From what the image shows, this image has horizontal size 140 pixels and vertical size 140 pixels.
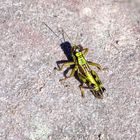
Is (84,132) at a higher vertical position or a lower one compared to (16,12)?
lower

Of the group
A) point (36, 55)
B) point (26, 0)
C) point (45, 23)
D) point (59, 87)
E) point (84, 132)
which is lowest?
point (84, 132)

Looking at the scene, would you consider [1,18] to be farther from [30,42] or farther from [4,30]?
[30,42]

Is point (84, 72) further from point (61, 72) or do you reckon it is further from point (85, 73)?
point (61, 72)

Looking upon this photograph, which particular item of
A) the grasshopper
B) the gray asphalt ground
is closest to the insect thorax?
the grasshopper

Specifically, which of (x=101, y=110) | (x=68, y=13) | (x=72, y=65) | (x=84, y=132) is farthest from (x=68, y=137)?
(x=68, y=13)

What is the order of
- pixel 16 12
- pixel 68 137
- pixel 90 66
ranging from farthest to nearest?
pixel 16 12 → pixel 90 66 → pixel 68 137

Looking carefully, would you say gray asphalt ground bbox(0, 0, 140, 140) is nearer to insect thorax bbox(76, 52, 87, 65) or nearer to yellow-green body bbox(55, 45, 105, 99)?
yellow-green body bbox(55, 45, 105, 99)
